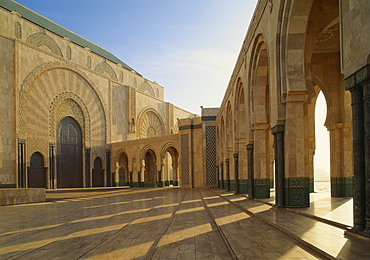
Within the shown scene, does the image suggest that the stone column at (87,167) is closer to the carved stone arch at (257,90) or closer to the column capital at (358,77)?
the carved stone arch at (257,90)

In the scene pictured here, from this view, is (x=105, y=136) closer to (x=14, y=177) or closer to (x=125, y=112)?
(x=125, y=112)

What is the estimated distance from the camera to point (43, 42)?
22.1 meters

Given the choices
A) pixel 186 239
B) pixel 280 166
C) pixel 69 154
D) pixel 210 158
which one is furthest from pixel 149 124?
pixel 186 239

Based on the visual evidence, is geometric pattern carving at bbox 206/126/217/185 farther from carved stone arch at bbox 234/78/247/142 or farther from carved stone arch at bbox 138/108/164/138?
carved stone arch at bbox 138/108/164/138

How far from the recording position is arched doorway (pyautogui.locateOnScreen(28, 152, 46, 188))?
19297 millimetres

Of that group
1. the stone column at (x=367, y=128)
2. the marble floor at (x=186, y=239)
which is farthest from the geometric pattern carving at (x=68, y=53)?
the stone column at (x=367, y=128)

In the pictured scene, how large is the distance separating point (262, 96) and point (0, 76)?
1398cm

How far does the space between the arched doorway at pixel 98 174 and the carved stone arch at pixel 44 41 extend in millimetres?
7834

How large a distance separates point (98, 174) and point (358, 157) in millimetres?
23238

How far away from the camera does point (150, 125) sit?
105 ft

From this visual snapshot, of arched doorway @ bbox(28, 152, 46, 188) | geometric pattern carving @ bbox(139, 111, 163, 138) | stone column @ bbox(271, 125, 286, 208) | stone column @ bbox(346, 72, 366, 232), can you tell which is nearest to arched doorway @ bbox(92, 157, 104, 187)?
arched doorway @ bbox(28, 152, 46, 188)

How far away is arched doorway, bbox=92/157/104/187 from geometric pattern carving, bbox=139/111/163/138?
5959 mm

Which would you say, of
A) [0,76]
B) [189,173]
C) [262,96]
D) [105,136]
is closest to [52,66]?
[0,76]

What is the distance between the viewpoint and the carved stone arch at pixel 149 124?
30703mm
